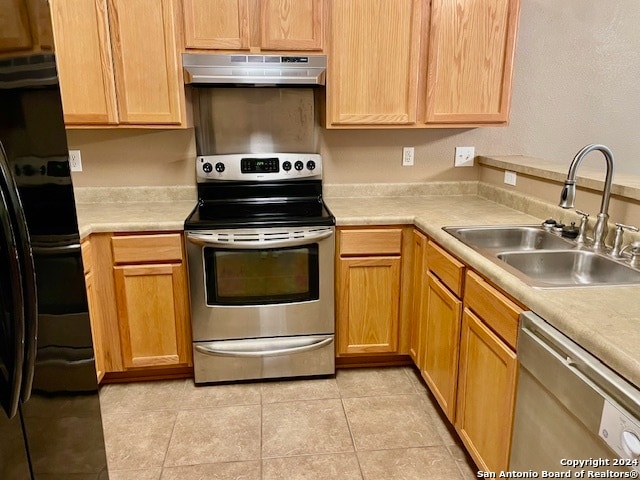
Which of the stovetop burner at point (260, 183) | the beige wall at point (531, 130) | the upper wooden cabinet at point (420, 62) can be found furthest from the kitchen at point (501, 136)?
the upper wooden cabinet at point (420, 62)

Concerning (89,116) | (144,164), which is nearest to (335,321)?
(144,164)

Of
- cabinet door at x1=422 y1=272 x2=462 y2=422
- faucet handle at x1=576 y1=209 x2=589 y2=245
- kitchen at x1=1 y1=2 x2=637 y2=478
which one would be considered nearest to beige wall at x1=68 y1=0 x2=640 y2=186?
kitchen at x1=1 y1=2 x2=637 y2=478

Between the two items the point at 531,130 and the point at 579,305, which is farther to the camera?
the point at 531,130

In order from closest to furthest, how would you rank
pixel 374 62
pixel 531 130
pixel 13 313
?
pixel 13 313, pixel 374 62, pixel 531 130

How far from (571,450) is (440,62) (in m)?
1.93

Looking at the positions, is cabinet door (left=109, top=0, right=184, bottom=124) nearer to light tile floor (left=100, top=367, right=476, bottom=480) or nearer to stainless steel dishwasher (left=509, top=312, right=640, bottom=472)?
light tile floor (left=100, top=367, right=476, bottom=480)

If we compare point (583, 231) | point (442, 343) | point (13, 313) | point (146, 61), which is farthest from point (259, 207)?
point (13, 313)

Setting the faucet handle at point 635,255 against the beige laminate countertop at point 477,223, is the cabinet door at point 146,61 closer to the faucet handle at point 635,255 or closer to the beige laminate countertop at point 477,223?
the beige laminate countertop at point 477,223

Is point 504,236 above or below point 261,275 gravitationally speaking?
above

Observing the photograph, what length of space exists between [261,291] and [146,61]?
4.11ft

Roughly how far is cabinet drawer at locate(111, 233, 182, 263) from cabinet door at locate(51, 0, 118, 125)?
0.61 m

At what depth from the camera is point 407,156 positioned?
2979 millimetres

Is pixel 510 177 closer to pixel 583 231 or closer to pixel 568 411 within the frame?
pixel 583 231

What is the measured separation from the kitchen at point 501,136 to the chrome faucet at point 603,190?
2.99 feet
